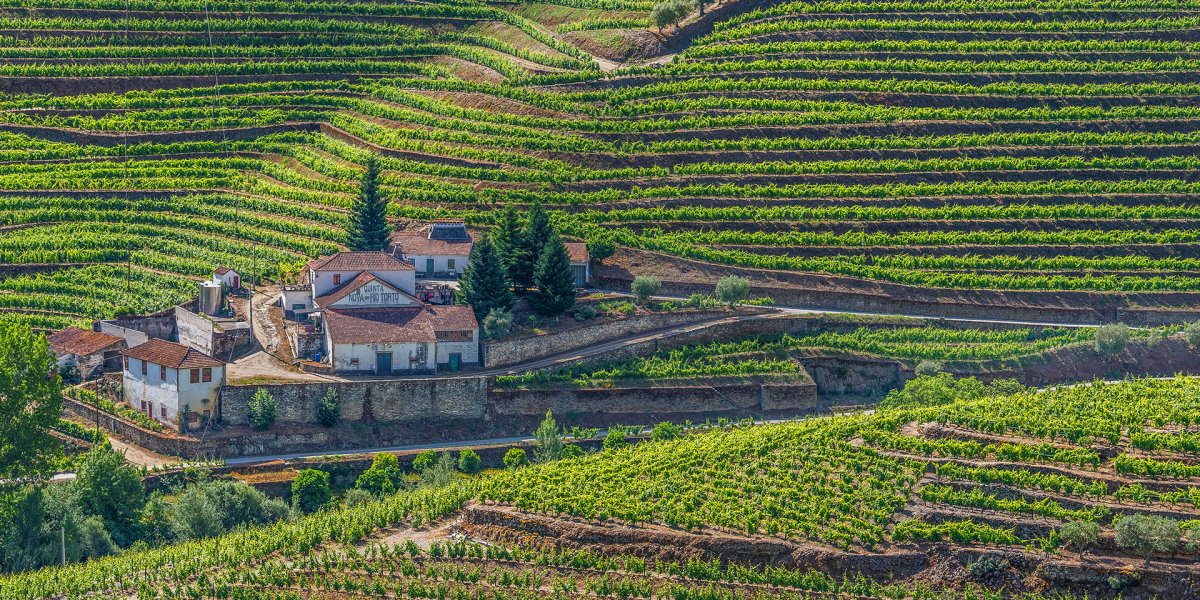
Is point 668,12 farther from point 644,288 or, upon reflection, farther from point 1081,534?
point 1081,534

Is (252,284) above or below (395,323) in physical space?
above

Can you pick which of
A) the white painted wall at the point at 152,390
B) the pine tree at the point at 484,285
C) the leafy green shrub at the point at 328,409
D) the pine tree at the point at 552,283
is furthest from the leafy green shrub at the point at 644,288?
the white painted wall at the point at 152,390

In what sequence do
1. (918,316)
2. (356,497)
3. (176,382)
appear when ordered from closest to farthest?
1. (356,497)
2. (176,382)
3. (918,316)

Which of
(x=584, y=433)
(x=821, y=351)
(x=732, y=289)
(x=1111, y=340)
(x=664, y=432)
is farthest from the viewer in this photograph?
(x=732, y=289)

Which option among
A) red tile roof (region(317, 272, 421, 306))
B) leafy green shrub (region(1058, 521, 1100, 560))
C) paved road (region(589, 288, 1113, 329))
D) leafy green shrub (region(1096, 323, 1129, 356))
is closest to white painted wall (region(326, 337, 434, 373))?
red tile roof (region(317, 272, 421, 306))

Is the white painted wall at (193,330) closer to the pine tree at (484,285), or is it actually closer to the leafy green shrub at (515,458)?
the pine tree at (484,285)

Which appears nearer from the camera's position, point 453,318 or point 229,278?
point 453,318

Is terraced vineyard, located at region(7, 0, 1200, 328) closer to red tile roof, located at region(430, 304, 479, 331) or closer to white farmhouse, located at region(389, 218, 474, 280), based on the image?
white farmhouse, located at region(389, 218, 474, 280)

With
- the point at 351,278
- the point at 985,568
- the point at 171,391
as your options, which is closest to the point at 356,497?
the point at 171,391

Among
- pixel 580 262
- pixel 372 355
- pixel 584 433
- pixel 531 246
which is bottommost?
pixel 584 433
